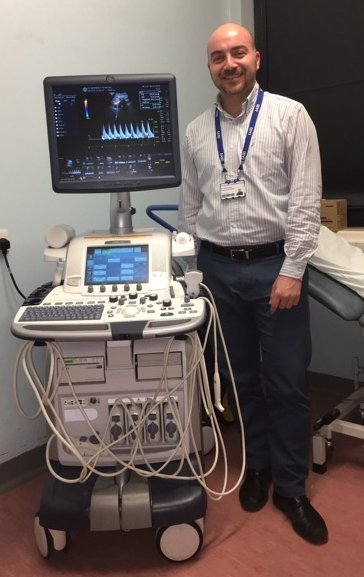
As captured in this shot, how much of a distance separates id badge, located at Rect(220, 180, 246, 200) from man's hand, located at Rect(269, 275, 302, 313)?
1.02 ft

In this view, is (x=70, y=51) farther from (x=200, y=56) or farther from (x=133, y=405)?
(x=133, y=405)

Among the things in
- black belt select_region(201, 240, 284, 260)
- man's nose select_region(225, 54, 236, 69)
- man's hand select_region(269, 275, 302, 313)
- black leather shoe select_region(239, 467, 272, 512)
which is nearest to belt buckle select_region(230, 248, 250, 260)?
black belt select_region(201, 240, 284, 260)

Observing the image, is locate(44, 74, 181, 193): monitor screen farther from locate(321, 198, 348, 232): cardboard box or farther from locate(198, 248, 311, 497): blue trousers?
locate(321, 198, 348, 232): cardboard box

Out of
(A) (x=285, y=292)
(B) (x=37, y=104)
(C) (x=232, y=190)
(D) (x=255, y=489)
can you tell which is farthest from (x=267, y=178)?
(D) (x=255, y=489)

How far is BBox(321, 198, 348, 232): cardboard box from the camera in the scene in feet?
9.00

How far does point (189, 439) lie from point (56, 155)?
3.42ft

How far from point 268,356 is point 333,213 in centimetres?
117

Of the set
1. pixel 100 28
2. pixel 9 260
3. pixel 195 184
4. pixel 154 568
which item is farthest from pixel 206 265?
pixel 100 28

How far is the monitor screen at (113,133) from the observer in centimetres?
173

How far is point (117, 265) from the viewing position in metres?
1.75

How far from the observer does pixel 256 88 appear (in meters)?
1.81

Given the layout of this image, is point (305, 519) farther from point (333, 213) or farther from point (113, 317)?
point (333, 213)

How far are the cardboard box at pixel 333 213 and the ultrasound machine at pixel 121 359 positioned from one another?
1210mm

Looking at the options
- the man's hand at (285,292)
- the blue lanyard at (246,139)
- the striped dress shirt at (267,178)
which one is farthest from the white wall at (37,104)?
the man's hand at (285,292)
